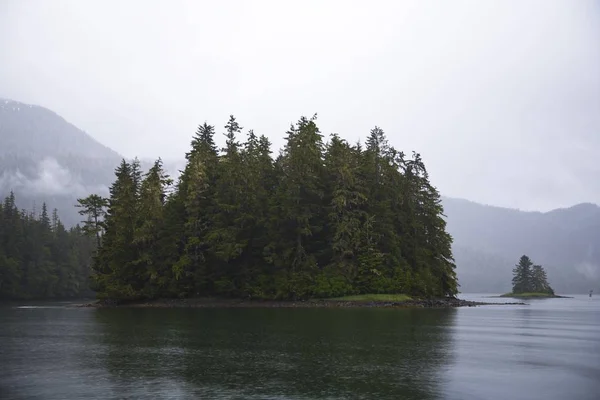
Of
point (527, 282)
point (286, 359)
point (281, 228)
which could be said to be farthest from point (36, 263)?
point (527, 282)

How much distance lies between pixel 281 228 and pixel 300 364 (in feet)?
190

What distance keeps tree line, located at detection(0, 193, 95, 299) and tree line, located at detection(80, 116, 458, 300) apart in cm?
4535

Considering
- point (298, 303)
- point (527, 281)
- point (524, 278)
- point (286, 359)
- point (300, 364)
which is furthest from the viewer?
point (524, 278)

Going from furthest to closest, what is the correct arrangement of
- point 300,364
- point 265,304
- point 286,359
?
point 265,304
point 286,359
point 300,364

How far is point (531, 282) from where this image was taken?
161m

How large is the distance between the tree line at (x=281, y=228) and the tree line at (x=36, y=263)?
45.3 metres

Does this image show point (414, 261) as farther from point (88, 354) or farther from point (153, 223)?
point (88, 354)

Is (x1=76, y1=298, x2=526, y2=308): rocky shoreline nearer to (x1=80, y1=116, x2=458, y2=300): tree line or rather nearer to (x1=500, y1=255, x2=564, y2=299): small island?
(x1=80, y1=116, x2=458, y2=300): tree line

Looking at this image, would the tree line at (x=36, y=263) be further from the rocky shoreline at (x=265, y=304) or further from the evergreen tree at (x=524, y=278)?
the evergreen tree at (x=524, y=278)

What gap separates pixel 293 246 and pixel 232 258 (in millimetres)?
9932

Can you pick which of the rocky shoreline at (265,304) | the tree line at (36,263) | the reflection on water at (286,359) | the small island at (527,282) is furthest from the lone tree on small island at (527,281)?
the reflection on water at (286,359)

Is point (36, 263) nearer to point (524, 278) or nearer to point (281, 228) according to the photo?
point (281, 228)

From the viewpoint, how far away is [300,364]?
23000 mm

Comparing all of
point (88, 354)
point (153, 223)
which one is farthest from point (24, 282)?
point (88, 354)
